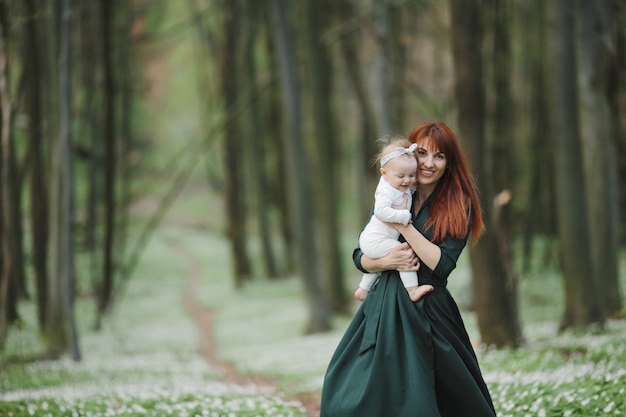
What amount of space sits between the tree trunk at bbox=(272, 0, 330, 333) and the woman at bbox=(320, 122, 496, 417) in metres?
12.0

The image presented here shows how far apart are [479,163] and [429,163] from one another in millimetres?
5584

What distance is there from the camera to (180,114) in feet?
166

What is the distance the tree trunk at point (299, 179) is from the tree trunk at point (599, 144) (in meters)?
6.46

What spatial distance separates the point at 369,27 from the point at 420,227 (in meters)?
17.0

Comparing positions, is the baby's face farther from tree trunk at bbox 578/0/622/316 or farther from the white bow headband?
tree trunk at bbox 578/0/622/316

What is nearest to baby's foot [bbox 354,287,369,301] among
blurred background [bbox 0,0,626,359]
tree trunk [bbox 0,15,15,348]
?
blurred background [bbox 0,0,626,359]

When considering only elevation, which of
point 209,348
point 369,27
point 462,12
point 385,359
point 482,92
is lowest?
point 209,348

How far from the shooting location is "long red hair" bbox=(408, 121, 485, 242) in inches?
180

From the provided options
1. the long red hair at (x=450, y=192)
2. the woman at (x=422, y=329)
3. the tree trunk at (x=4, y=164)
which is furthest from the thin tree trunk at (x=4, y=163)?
the long red hair at (x=450, y=192)

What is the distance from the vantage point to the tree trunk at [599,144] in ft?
36.7

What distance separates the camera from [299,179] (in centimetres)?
1692

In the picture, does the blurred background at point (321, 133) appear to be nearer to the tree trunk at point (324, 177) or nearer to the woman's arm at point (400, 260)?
the tree trunk at point (324, 177)

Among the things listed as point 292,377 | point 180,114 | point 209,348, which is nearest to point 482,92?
point 292,377

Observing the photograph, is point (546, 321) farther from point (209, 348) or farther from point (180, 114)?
point (180, 114)
